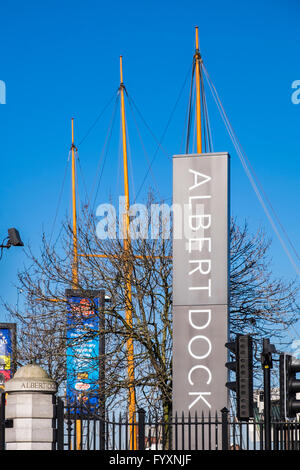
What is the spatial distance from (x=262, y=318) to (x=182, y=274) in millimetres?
7682

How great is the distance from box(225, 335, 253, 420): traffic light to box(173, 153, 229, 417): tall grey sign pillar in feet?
19.9

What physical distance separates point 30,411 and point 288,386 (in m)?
6.87

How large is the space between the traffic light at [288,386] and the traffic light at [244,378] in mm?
1192

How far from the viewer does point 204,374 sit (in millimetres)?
22359

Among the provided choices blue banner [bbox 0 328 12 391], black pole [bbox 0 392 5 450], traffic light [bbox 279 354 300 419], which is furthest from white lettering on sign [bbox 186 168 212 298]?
blue banner [bbox 0 328 12 391]

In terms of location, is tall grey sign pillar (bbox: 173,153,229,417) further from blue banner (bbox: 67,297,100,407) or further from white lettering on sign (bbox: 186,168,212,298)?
blue banner (bbox: 67,297,100,407)

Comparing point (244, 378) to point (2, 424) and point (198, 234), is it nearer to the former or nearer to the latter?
point (2, 424)

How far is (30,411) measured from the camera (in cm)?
1967

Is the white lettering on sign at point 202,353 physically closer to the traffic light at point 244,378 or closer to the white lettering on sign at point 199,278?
the white lettering on sign at point 199,278

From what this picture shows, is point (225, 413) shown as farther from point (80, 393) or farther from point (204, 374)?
point (80, 393)

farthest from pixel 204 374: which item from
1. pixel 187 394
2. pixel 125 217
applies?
pixel 125 217

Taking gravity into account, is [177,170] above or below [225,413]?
above

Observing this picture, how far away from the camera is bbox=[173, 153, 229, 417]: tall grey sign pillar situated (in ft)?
73.3

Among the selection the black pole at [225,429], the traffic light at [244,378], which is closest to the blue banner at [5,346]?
the black pole at [225,429]
